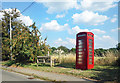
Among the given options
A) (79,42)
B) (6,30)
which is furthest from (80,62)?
(6,30)

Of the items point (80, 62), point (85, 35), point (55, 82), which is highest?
point (85, 35)

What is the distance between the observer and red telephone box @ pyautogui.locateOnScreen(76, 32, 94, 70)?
9.48 metres

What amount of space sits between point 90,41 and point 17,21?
635 inches

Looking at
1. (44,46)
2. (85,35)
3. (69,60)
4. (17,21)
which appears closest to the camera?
(85,35)

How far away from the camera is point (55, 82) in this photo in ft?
21.7

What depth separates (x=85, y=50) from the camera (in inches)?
376

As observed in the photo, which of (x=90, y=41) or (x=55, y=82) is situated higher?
(x=90, y=41)

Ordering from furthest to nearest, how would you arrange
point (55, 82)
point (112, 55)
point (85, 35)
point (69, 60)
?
1. point (69, 60)
2. point (112, 55)
3. point (85, 35)
4. point (55, 82)

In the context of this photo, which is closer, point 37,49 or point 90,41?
point 90,41

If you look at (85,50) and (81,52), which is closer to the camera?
(85,50)

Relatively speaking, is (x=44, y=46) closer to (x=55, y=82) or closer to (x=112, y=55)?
(x=112, y=55)

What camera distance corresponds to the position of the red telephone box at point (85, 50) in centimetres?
948

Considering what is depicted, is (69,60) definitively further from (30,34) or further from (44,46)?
(30,34)

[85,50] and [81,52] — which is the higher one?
[85,50]
